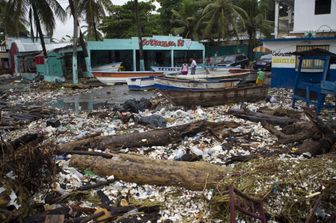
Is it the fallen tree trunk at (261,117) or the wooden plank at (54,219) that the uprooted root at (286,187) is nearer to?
the wooden plank at (54,219)

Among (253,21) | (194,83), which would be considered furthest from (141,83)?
(253,21)

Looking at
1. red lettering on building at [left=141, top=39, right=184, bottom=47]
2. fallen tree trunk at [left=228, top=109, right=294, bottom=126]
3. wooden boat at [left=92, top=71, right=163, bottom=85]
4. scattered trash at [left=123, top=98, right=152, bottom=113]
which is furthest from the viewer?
red lettering on building at [left=141, top=39, right=184, bottom=47]

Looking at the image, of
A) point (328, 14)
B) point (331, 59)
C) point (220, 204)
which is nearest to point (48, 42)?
point (328, 14)

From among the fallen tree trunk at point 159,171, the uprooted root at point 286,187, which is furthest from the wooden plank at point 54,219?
the uprooted root at point 286,187

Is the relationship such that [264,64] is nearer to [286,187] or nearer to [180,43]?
[180,43]

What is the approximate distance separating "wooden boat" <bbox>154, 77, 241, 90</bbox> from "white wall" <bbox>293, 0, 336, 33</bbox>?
497 centimetres

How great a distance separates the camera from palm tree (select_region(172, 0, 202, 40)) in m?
29.4

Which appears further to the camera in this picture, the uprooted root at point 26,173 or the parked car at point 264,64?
the parked car at point 264,64

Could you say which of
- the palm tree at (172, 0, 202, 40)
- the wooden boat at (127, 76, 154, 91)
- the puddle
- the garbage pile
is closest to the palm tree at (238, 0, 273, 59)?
the palm tree at (172, 0, 202, 40)

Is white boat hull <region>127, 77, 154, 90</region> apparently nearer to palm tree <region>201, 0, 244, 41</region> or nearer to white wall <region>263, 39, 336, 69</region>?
white wall <region>263, 39, 336, 69</region>

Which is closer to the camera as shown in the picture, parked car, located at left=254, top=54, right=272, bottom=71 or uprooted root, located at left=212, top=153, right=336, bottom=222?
uprooted root, located at left=212, top=153, right=336, bottom=222

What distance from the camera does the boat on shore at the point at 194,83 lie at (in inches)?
590

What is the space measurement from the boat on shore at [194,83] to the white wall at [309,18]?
494 centimetres

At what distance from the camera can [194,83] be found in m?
15.1
